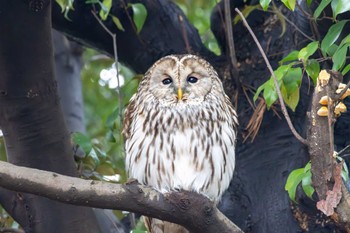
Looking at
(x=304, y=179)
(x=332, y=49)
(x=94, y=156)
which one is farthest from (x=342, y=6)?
(x=94, y=156)

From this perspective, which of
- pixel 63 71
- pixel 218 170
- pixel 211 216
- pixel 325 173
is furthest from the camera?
pixel 63 71

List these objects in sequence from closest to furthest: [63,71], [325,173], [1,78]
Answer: [325,173] → [1,78] → [63,71]

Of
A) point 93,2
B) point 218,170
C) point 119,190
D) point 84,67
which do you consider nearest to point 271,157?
point 218,170

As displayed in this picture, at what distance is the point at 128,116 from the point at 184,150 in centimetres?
45

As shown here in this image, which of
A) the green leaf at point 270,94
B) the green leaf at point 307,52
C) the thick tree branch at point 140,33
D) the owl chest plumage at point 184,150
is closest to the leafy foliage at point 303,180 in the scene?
the green leaf at point 270,94

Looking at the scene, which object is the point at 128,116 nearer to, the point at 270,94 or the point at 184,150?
the point at 184,150

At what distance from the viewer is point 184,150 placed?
379cm

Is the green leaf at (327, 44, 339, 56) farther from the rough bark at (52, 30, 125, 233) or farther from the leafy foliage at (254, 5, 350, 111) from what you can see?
the rough bark at (52, 30, 125, 233)

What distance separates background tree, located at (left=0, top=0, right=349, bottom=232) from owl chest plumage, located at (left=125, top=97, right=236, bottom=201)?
0.20 metres

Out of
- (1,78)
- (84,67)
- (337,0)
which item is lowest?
(84,67)

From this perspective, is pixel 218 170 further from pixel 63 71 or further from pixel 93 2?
pixel 63 71

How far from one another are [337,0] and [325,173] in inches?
24.9

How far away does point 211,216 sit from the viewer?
3039mm

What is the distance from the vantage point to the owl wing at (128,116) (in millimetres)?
4086
